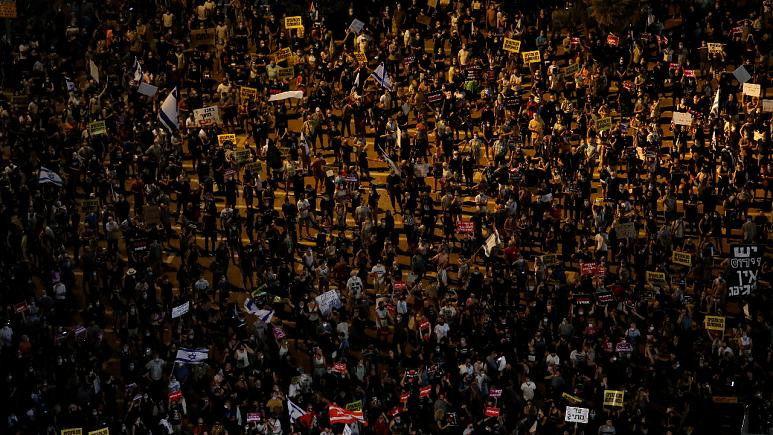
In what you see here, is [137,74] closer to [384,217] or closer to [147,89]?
[147,89]

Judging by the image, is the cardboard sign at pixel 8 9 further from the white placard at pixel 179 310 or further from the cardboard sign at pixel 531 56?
the cardboard sign at pixel 531 56

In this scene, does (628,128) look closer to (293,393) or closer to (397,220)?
(397,220)

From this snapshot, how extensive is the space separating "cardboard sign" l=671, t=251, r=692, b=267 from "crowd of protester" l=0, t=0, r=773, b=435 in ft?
1.11

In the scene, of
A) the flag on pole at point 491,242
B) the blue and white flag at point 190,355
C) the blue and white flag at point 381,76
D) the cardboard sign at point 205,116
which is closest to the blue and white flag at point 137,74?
the cardboard sign at point 205,116

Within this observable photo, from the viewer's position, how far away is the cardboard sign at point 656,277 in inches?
1938

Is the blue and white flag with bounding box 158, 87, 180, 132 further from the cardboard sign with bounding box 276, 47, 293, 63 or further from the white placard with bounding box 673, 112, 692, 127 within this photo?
the white placard with bounding box 673, 112, 692, 127

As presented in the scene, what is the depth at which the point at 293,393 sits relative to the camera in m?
45.5

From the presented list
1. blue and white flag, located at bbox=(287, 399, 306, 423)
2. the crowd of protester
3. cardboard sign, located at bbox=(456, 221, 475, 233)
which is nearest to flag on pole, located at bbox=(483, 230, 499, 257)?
the crowd of protester

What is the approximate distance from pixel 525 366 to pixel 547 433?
2132 mm

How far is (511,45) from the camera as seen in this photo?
196ft

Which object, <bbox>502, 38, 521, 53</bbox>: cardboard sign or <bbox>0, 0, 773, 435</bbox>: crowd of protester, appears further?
<bbox>502, 38, 521, 53</bbox>: cardboard sign

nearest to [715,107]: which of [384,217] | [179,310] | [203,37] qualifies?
[384,217]

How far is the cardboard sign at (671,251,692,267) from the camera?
50094mm

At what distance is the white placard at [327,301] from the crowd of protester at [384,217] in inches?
4.6
